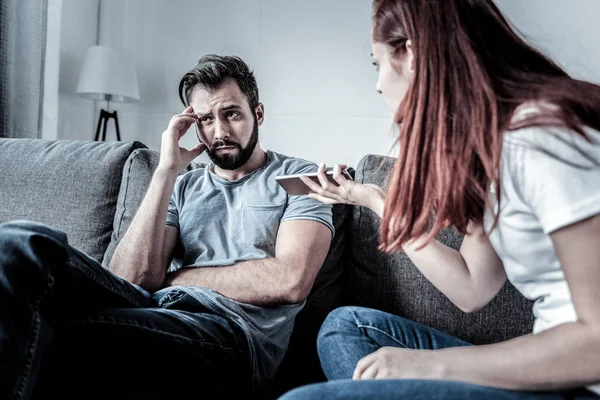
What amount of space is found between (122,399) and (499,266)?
685 millimetres

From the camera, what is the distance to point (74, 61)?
11.3 feet

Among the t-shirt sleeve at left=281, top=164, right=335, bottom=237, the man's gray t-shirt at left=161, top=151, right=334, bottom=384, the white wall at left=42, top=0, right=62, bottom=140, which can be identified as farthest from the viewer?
the white wall at left=42, top=0, right=62, bottom=140

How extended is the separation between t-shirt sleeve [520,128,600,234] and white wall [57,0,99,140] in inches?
126

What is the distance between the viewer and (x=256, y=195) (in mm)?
1525

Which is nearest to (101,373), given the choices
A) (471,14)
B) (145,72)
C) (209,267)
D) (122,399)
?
(122,399)

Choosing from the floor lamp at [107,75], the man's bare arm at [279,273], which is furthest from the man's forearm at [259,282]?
the floor lamp at [107,75]

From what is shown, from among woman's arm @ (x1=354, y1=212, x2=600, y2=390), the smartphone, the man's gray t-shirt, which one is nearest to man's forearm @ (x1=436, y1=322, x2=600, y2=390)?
woman's arm @ (x1=354, y1=212, x2=600, y2=390)

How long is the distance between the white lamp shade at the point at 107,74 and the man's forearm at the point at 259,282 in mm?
2118

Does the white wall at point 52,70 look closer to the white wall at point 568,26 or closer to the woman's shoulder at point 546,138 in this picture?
the white wall at point 568,26

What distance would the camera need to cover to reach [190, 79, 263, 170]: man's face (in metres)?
1.60

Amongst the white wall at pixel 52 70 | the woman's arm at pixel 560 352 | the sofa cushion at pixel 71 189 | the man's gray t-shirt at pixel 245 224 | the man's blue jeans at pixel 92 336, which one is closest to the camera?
the woman's arm at pixel 560 352

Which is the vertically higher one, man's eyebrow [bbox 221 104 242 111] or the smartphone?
man's eyebrow [bbox 221 104 242 111]

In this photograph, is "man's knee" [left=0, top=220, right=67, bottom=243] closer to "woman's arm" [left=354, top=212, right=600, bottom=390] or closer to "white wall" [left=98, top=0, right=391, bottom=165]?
"woman's arm" [left=354, top=212, right=600, bottom=390]

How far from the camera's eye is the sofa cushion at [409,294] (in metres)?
1.33
